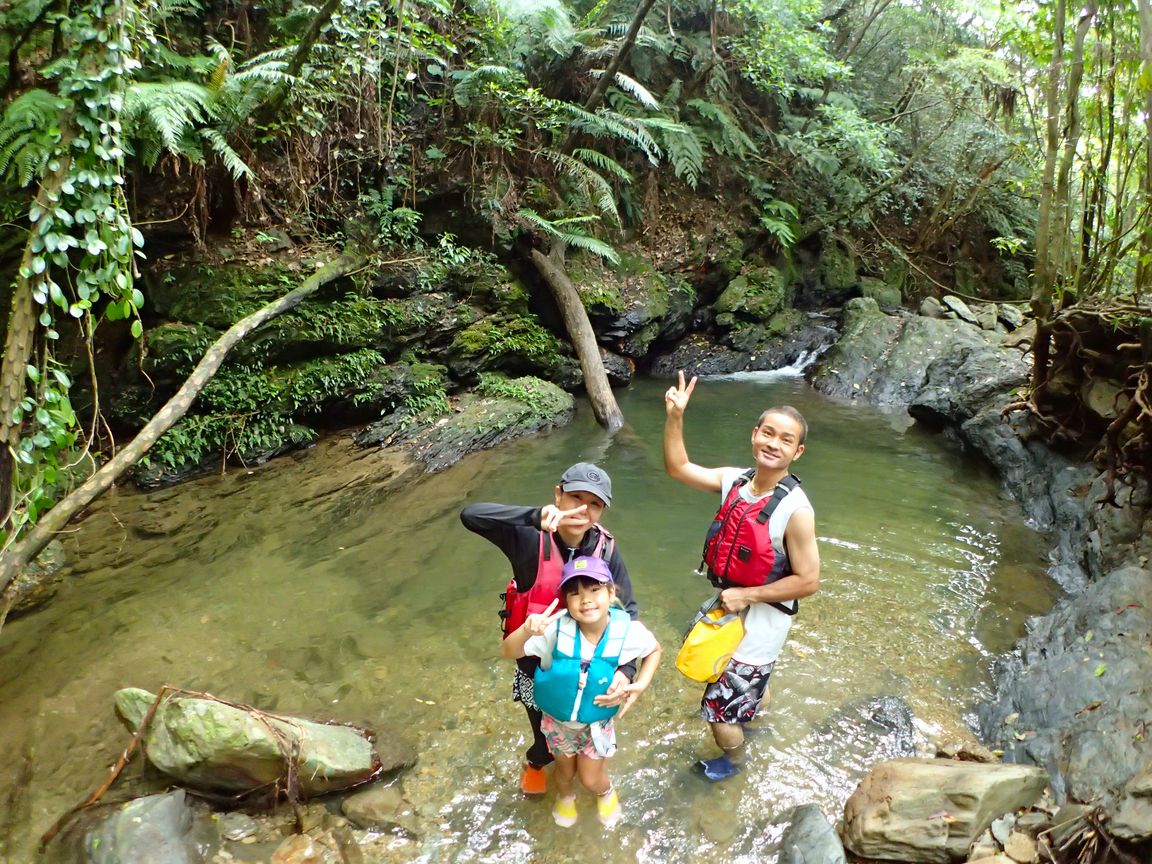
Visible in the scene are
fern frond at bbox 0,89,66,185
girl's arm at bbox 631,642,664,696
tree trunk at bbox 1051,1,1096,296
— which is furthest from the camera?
tree trunk at bbox 1051,1,1096,296

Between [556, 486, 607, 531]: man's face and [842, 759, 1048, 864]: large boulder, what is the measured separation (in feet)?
5.65

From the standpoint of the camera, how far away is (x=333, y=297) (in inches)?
311

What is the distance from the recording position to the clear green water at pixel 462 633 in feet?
10.2

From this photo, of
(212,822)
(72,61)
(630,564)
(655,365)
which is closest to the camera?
(212,822)

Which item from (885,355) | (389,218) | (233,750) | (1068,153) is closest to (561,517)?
(233,750)

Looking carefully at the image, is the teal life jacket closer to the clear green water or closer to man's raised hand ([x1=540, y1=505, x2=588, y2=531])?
man's raised hand ([x1=540, y1=505, x2=588, y2=531])

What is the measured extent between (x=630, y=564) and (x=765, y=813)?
2.58 metres

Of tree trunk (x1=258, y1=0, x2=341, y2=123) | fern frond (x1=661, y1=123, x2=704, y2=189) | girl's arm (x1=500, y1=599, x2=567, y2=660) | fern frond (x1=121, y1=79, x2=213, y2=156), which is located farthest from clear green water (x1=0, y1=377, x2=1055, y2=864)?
fern frond (x1=661, y1=123, x2=704, y2=189)

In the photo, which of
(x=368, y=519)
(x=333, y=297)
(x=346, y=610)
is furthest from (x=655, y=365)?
(x=346, y=610)

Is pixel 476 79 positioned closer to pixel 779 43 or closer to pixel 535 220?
pixel 535 220

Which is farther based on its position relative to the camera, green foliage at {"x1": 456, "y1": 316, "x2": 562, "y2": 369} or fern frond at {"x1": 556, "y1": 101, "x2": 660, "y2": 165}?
fern frond at {"x1": 556, "y1": 101, "x2": 660, "y2": 165}

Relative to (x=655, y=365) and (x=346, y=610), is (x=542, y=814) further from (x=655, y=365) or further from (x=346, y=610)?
(x=655, y=365)

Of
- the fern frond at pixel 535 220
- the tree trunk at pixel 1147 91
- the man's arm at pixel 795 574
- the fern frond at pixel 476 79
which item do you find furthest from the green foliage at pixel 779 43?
the man's arm at pixel 795 574

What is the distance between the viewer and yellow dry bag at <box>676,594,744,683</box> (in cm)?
279
